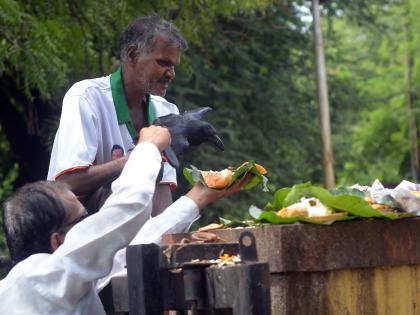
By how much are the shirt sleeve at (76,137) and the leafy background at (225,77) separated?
3.81 meters

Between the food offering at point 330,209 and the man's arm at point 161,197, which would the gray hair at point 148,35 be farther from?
the food offering at point 330,209

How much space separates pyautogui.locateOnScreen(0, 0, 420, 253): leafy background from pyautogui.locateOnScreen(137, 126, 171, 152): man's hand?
474 cm

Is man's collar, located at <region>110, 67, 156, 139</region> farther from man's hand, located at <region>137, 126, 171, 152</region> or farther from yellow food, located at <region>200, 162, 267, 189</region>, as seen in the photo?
yellow food, located at <region>200, 162, 267, 189</region>

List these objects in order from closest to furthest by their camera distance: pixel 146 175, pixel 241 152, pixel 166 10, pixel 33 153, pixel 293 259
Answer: pixel 293 259 → pixel 146 175 → pixel 166 10 → pixel 33 153 → pixel 241 152

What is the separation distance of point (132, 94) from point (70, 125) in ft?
1.31

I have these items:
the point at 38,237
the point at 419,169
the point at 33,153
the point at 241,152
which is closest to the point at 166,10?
the point at 33,153

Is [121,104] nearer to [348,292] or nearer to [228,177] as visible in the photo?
[228,177]

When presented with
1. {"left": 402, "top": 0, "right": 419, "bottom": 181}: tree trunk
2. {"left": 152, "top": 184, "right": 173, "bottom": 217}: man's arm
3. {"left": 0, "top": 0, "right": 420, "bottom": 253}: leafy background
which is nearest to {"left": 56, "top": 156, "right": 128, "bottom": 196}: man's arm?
{"left": 152, "top": 184, "right": 173, "bottom": 217}: man's arm

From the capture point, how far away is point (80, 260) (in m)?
3.40

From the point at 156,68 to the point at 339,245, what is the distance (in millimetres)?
1998

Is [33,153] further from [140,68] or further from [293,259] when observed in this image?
[293,259]

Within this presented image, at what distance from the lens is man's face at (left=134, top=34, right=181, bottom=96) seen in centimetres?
510

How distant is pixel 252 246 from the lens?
310 cm

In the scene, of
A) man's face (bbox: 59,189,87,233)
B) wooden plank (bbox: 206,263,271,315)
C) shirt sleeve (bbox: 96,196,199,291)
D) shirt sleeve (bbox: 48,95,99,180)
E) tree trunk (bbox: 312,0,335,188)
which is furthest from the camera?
tree trunk (bbox: 312,0,335,188)
